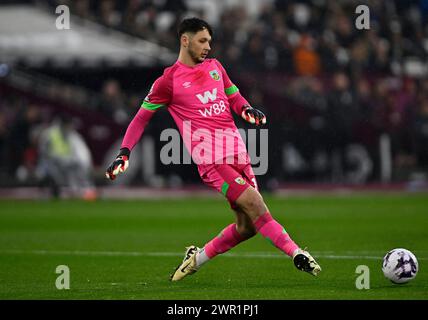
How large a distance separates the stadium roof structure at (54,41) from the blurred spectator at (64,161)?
3228 mm

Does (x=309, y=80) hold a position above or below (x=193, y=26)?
above

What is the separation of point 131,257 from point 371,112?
1409cm

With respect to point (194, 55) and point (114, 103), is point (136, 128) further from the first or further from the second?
point (114, 103)

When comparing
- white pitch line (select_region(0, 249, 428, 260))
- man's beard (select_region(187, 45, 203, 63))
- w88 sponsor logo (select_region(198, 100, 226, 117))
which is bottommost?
white pitch line (select_region(0, 249, 428, 260))

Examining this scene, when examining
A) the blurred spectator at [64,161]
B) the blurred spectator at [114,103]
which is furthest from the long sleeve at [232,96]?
the blurred spectator at [114,103]

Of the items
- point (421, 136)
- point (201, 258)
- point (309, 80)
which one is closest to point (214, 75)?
point (201, 258)

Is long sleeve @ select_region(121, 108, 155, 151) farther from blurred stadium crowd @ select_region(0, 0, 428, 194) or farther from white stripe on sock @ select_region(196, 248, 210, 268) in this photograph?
blurred stadium crowd @ select_region(0, 0, 428, 194)

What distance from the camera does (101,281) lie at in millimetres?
9344

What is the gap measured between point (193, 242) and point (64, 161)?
35.5ft

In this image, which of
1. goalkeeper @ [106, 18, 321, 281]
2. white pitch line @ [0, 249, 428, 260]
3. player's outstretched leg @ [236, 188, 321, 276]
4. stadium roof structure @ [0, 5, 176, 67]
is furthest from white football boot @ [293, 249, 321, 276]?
stadium roof structure @ [0, 5, 176, 67]

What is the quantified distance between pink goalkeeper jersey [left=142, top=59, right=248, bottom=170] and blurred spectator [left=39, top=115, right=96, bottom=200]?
574 inches

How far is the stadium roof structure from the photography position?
26719 millimetres

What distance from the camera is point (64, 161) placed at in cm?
2367

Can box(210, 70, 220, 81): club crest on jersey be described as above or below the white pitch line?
above
